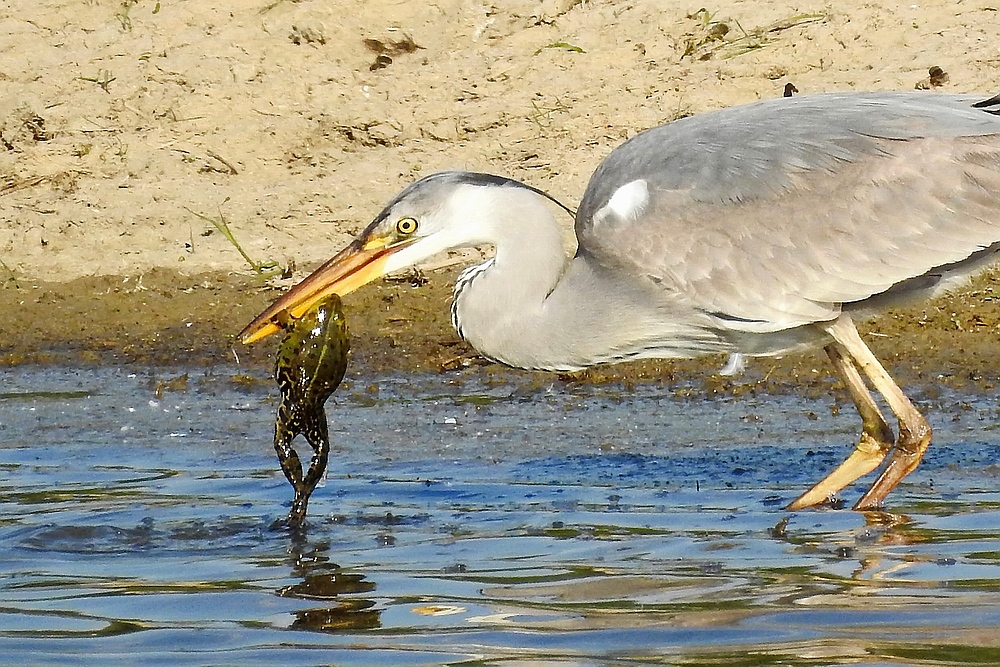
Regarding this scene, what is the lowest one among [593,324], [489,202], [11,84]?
[593,324]

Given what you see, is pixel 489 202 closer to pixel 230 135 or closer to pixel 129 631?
pixel 129 631

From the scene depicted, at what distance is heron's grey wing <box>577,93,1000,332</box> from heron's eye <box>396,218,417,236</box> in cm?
61

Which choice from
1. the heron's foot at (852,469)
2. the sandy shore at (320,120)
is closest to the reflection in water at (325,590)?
the heron's foot at (852,469)

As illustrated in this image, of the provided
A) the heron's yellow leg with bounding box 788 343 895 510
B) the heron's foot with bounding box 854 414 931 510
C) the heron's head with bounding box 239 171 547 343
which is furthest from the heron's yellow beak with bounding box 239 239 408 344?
the heron's foot with bounding box 854 414 931 510

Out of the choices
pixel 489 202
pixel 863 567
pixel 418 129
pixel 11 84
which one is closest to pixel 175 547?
pixel 489 202

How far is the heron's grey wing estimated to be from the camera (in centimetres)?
623

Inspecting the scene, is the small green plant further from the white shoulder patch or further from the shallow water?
the white shoulder patch

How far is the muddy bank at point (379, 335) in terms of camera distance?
8281 mm

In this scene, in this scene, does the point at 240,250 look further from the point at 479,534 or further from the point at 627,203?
the point at 479,534

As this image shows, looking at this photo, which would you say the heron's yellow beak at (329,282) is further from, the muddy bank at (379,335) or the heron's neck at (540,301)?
the muddy bank at (379,335)

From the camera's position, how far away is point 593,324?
20.6 ft

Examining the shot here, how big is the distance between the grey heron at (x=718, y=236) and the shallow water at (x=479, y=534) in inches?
25.5

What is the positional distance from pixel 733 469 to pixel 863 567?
1.70m

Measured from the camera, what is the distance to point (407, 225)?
6.21m
